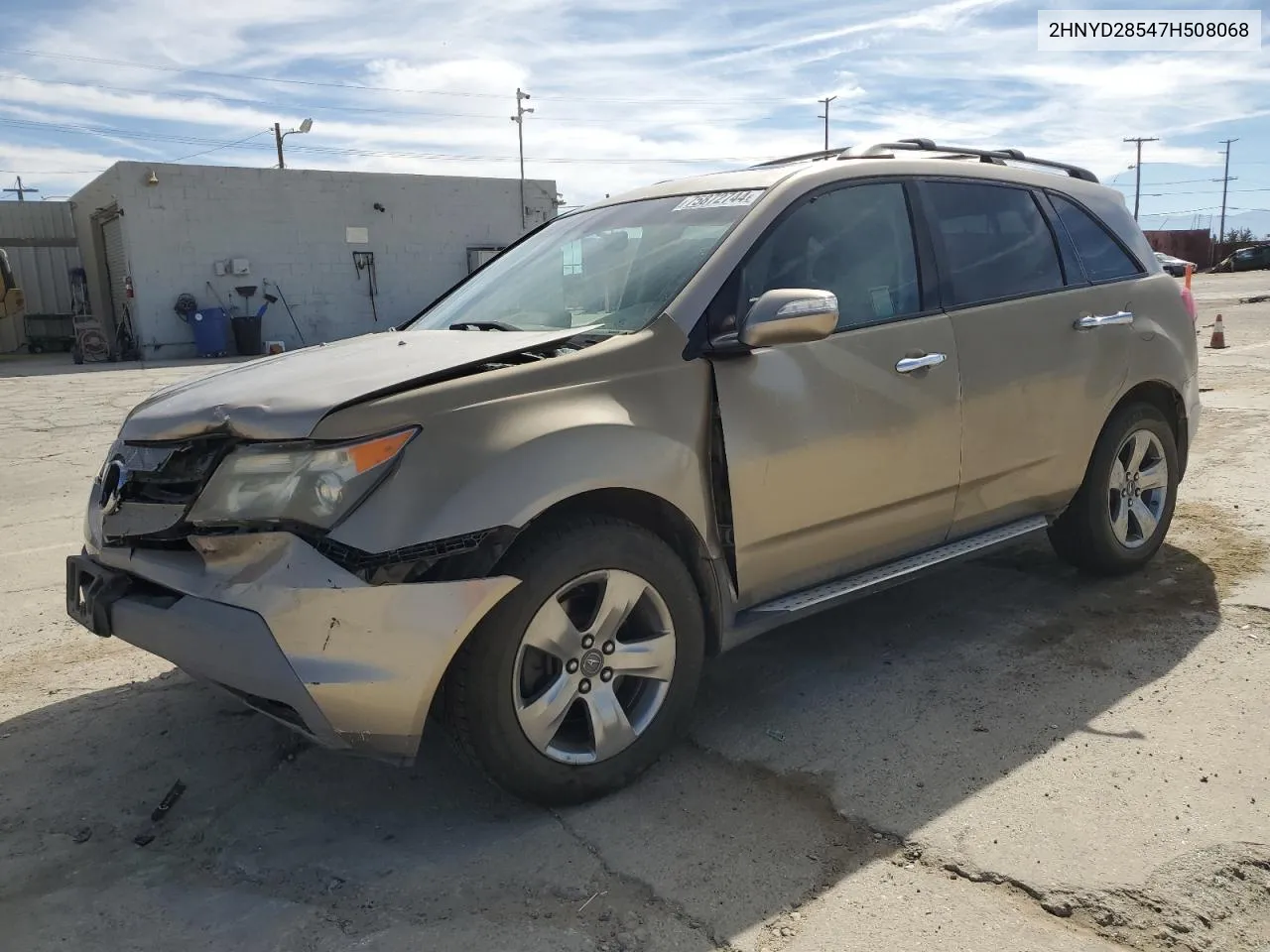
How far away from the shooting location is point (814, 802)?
286cm

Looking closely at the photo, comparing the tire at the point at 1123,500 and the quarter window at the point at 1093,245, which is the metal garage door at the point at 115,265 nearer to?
the quarter window at the point at 1093,245

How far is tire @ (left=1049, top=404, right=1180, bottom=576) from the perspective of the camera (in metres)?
4.32

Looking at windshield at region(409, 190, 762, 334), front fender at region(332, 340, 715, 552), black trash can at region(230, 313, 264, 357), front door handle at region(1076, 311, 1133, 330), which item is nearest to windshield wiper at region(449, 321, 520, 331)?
windshield at region(409, 190, 762, 334)

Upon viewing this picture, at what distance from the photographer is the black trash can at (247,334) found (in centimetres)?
2188

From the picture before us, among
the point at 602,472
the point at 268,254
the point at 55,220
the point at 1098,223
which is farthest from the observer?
the point at 55,220

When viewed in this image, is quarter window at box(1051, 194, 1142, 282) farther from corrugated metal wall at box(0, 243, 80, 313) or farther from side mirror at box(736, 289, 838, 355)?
corrugated metal wall at box(0, 243, 80, 313)

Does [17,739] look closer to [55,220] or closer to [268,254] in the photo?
[268,254]

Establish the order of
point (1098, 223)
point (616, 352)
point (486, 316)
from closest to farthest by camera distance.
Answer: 1. point (616, 352)
2. point (486, 316)
3. point (1098, 223)

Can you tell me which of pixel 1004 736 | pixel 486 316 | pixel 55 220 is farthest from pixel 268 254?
pixel 1004 736

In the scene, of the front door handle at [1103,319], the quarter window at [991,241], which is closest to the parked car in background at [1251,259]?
the front door handle at [1103,319]

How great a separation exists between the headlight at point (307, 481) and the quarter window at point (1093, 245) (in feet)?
10.2

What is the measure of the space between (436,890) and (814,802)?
107 centimetres

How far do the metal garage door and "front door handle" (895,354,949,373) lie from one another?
21.8 meters

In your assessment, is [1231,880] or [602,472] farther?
[602,472]
